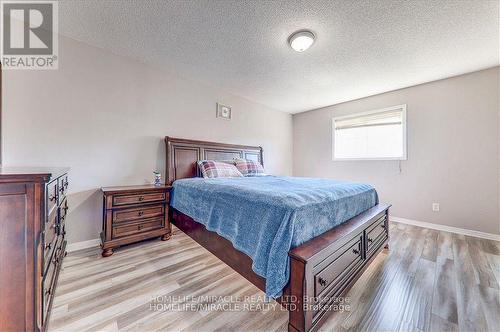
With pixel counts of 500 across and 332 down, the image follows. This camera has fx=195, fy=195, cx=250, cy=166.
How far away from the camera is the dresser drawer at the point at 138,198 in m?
2.15

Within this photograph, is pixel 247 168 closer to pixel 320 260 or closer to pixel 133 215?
pixel 133 215

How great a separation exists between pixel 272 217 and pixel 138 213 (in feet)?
5.90

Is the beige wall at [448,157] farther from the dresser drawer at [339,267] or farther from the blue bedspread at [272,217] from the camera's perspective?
the dresser drawer at [339,267]

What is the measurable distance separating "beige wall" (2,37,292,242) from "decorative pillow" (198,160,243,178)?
2.03ft

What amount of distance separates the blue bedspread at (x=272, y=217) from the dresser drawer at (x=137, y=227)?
762 millimetres

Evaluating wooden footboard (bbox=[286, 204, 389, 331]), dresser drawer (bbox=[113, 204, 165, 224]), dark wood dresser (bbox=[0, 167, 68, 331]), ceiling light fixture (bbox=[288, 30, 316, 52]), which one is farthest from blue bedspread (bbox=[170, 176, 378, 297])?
ceiling light fixture (bbox=[288, 30, 316, 52])

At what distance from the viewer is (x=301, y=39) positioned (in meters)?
2.09

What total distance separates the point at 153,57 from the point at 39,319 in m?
2.74

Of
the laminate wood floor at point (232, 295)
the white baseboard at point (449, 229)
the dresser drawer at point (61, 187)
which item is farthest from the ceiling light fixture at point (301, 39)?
the white baseboard at point (449, 229)

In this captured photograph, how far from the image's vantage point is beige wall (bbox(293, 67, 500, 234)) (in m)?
2.75

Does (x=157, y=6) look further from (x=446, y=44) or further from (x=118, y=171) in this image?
(x=446, y=44)

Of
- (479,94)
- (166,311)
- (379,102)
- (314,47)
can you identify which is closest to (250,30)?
(314,47)

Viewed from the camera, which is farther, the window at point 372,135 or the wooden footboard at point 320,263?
the window at point 372,135

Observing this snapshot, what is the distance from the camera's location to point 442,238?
270cm
